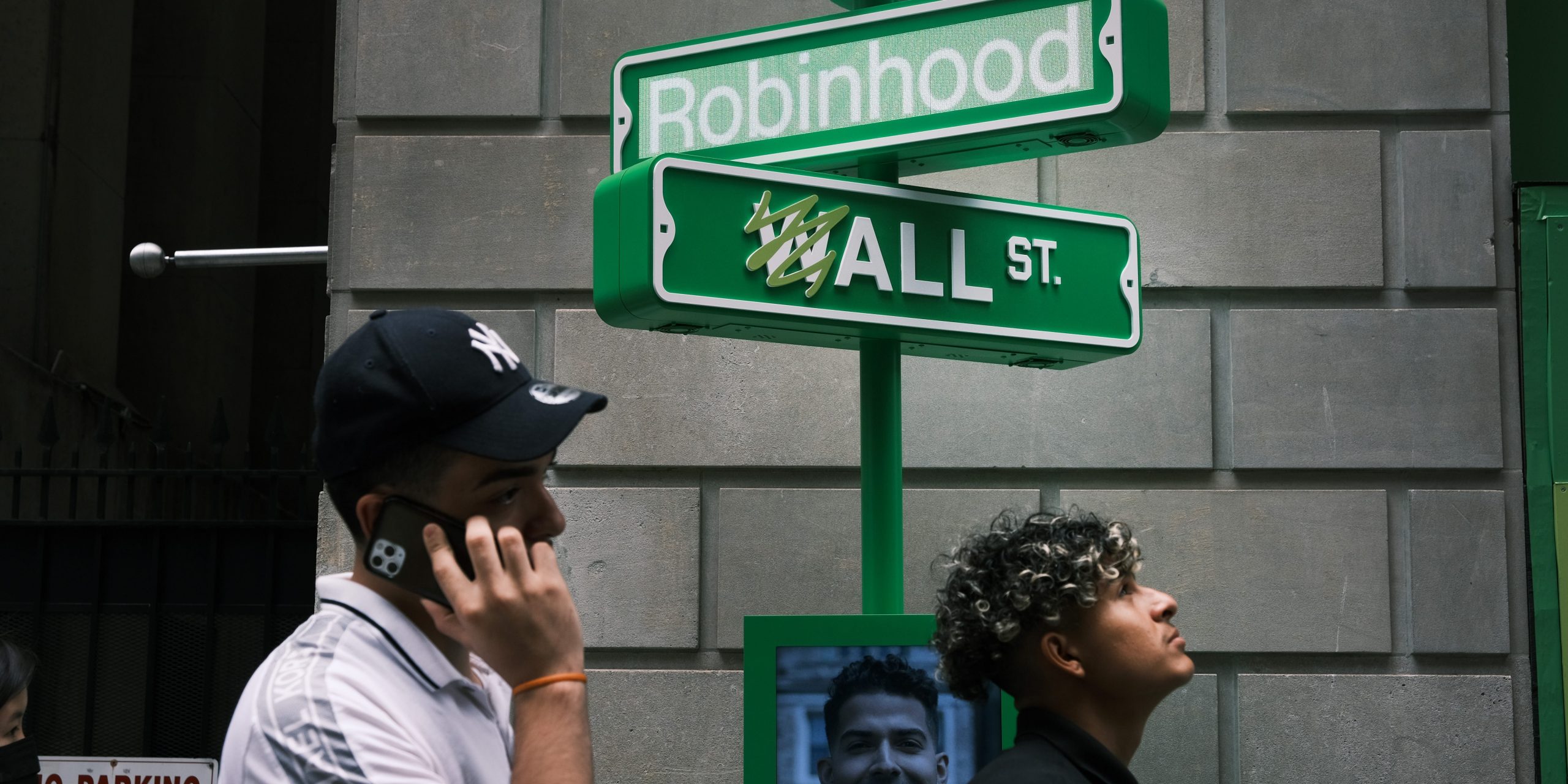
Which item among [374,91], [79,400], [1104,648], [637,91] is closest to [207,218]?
[79,400]

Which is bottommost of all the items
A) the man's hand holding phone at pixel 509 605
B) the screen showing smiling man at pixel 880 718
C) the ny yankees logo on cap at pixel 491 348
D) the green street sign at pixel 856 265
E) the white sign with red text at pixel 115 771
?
the white sign with red text at pixel 115 771

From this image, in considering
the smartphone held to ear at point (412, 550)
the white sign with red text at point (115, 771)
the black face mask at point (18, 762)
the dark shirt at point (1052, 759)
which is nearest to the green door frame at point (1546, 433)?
the dark shirt at point (1052, 759)

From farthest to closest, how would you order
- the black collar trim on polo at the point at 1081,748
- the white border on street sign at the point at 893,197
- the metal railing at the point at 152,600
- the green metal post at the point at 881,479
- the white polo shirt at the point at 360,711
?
the metal railing at the point at 152,600, the green metal post at the point at 881,479, the white border on street sign at the point at 893,197, the black collar trim on polo at the point at 1081,748, the white polo shirt at the point at 360,711

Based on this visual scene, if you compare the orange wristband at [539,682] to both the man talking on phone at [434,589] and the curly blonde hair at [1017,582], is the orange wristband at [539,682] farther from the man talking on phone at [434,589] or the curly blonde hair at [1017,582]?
the curly blonde hair at [1017,582]

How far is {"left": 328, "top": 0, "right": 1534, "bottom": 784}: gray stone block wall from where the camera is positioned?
4.73m

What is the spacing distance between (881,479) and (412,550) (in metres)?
2.05

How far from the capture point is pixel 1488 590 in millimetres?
4773

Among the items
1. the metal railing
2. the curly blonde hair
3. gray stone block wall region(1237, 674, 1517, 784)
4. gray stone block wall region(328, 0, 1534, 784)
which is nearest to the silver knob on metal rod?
the metal railing

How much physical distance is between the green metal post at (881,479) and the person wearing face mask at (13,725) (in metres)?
2.54

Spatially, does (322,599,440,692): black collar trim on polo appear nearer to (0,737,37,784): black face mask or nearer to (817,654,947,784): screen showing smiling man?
(817,654,947,784): screen showing smiling man

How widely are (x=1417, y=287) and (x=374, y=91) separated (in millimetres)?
3642

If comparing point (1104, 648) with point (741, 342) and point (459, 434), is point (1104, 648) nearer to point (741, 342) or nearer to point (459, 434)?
point (459, 434)

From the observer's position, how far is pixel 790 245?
10.6ft

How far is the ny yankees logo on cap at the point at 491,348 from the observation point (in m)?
1.69
